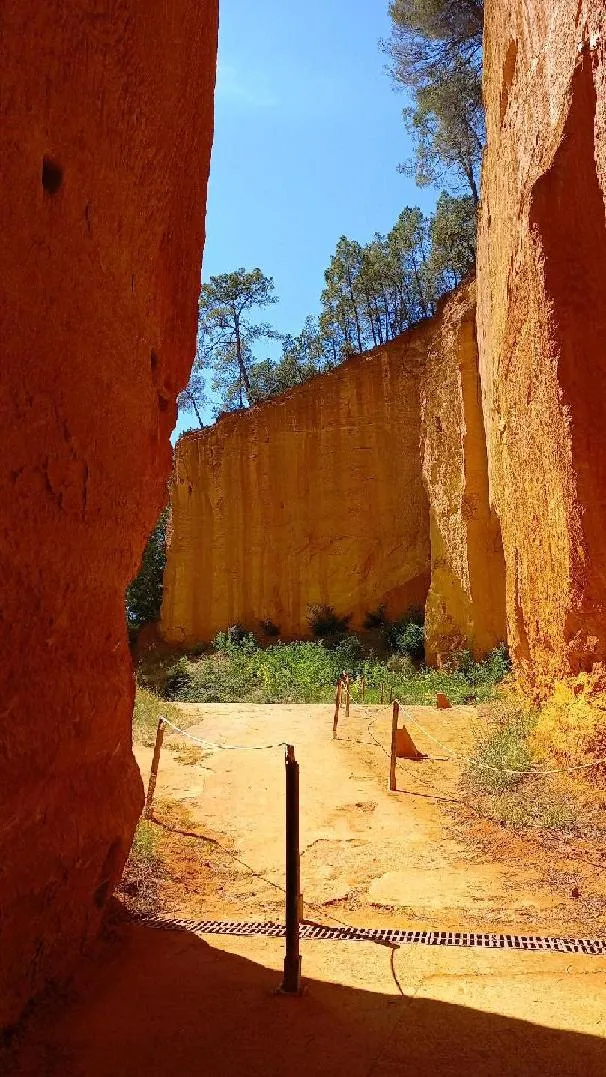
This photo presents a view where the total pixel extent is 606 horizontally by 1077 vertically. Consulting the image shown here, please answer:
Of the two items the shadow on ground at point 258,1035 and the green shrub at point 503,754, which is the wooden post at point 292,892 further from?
the green shrub at point 503,754

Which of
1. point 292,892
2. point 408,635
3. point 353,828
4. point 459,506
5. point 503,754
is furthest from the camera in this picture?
point 408,635

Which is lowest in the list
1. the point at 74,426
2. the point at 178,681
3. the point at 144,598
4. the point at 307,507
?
the point at 178,681

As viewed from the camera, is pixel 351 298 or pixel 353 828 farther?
pixel 351 298

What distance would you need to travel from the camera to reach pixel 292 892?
3.88m

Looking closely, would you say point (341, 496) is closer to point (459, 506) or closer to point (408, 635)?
point (408, 635)

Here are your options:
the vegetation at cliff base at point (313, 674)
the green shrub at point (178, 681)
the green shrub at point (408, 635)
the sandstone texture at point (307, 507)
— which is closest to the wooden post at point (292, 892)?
the vegetation at cliff base at point (313, 674)

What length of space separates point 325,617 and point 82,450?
1795cm

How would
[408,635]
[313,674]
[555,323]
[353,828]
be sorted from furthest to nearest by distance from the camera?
[408,635]
[313,674]
[555,323]
[353,828]

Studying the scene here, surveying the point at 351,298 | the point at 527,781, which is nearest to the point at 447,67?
the point at 351,298

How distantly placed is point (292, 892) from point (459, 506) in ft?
41.0

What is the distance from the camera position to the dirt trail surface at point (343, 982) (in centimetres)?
315

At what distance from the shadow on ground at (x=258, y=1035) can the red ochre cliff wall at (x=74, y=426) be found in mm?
227

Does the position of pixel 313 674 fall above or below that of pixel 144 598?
below

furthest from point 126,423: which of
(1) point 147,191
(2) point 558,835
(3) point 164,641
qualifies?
(3) point 164,641
